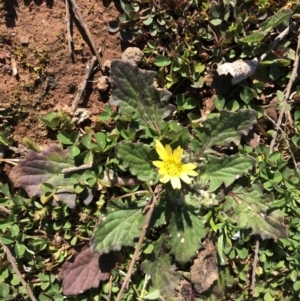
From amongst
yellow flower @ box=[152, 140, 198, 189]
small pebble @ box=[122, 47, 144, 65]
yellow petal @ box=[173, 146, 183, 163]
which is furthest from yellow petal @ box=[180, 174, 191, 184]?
small pebble @ box=[122, 47, 144, 65]

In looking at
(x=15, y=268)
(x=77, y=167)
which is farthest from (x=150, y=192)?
(x=15, y=268)

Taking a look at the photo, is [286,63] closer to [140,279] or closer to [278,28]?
[278,28]

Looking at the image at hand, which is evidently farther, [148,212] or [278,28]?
[278,28]

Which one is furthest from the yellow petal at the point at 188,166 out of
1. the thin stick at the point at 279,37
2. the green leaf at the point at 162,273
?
the thin stick at the point at 279,37

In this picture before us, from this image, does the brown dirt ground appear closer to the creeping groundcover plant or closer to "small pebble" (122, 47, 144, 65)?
"small pebble" (122, 47, 144, 65)

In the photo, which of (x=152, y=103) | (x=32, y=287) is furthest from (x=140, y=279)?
(x=152, y=103)

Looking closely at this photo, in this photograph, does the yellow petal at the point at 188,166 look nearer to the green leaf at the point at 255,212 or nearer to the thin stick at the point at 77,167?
the green leaf at the point at 255,212

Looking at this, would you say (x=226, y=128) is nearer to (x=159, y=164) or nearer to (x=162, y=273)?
(x=159, y=164)
